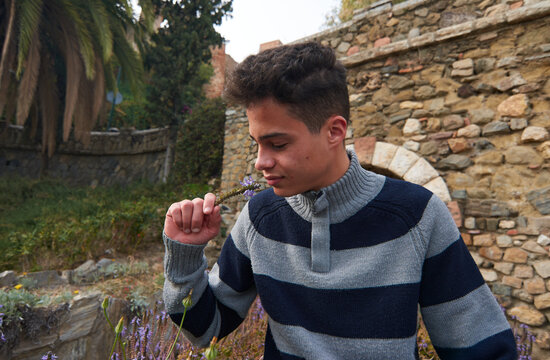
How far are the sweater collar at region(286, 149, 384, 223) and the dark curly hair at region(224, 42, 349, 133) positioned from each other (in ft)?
0.75

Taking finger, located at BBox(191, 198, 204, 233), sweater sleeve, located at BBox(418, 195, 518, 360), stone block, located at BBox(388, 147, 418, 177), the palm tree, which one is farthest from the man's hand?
the palm tree

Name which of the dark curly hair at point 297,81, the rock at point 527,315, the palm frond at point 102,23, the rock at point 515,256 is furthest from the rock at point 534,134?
the palm frond at point 102,23

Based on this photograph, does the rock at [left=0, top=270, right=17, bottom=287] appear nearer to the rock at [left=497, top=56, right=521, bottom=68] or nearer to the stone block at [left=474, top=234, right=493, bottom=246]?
the stone block at [left=474, top=234, right=493, bottom=246]

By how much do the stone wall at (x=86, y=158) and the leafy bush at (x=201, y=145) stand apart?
9.57 feet

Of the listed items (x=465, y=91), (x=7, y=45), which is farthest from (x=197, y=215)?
(x=7, y=45)

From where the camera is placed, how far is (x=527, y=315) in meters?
3.47

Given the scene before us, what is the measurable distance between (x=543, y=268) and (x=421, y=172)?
5.01 feet

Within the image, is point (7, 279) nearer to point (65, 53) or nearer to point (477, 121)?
point (477, 121)

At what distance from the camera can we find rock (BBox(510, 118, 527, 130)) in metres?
3.60

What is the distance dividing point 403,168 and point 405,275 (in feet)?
11.3

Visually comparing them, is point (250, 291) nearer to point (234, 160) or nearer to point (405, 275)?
point (405, 275)

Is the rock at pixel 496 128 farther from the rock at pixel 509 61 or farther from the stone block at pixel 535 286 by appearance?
the stone block at pixel 535 286

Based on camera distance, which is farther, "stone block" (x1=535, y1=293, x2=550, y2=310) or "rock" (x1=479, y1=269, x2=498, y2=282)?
"rock" (x1=479, y1=269, x2=498, y2=282)

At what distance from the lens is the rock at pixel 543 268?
11.2 feet
